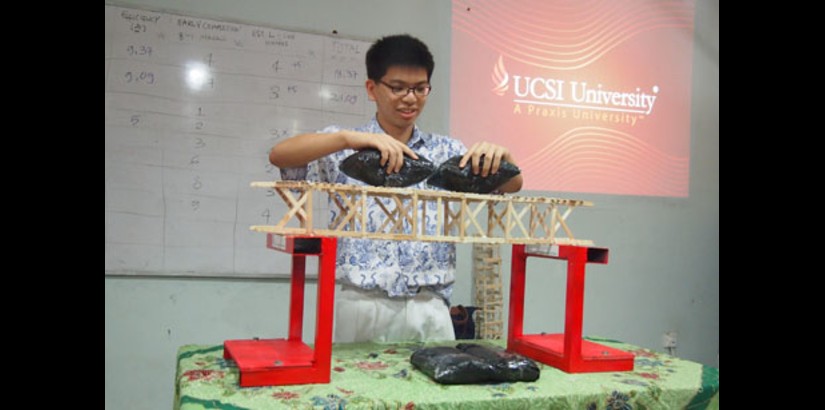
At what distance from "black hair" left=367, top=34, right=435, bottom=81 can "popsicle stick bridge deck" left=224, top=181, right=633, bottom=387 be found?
629 millimetres

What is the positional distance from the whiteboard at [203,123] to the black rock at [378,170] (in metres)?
2.03

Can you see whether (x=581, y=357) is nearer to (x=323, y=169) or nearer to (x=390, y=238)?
(x=390, y=238)

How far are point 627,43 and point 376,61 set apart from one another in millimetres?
2963

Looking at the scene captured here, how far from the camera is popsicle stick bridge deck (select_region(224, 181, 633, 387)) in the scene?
1704 mm

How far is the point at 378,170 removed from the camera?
194 cm

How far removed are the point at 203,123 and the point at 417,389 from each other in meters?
2.64

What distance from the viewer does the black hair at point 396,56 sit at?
2.33 meters

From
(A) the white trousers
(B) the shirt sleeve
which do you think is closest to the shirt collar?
(B) the shirt sleeve

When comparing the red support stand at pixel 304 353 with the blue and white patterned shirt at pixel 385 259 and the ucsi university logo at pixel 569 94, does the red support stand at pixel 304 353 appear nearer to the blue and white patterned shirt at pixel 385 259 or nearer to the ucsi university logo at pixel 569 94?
the blue and white patterned shirt at pixel 385 259

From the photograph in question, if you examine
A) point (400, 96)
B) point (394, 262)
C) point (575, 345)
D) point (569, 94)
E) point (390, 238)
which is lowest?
point (575, 345)

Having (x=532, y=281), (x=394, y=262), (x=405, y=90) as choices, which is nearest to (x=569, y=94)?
(x=532, y=281)

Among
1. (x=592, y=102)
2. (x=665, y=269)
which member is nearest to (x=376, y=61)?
(x=592, y=102)

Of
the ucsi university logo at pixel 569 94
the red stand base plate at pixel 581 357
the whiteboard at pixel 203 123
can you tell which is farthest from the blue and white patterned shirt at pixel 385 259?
the ucsi university logo at pixel 569 94

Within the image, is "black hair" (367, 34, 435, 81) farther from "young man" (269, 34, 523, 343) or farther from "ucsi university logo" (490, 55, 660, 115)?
"ucsi university logo" (490, 55, 660, 115)
